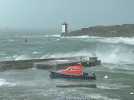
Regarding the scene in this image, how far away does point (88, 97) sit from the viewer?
46.0 m

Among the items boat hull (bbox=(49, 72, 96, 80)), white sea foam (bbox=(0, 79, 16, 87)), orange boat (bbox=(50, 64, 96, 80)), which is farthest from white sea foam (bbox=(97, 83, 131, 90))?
white sea foam (bbox=(0, 79, 16, 87))

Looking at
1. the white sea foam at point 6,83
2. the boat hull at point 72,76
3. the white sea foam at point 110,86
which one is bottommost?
the white sea foam at point 110,86

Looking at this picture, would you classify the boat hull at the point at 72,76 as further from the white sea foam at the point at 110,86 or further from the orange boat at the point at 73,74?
the white sea foam at the point at 110,86

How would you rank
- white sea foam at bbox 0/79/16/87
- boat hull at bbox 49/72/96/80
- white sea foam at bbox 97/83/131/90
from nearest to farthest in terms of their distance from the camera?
white sea foam at bbox 97/83/131/90
white sea foam at bbox 0/79/16/87
boat hull at bbox 49/72/96/80

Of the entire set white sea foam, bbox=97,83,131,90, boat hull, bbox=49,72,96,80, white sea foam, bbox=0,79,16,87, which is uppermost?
boat hull, bbox=49,72,96,80

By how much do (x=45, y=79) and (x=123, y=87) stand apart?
12.9 meters

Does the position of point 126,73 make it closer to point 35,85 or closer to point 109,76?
point 109,76

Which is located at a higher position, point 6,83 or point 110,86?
point 6,83

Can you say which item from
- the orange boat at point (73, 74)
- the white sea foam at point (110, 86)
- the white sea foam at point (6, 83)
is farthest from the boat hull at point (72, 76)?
the white sea foam at point (6, 83)

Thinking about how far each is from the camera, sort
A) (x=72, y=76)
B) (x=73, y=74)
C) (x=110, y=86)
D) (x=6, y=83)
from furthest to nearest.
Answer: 1. (x=73, y=74)
2. (x=72, y=76)
3. (x=6, y=83)
4. (x=110, y=86)

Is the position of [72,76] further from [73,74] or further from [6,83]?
[6,83]

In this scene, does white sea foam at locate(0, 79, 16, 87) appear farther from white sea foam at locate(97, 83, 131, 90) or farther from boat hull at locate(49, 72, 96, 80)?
white sea foam at locate(97, 83, 131, 90)

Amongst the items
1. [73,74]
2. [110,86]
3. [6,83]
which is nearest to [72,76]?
[73,74]

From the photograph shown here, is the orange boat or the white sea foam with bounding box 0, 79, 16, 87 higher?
the orange boat
